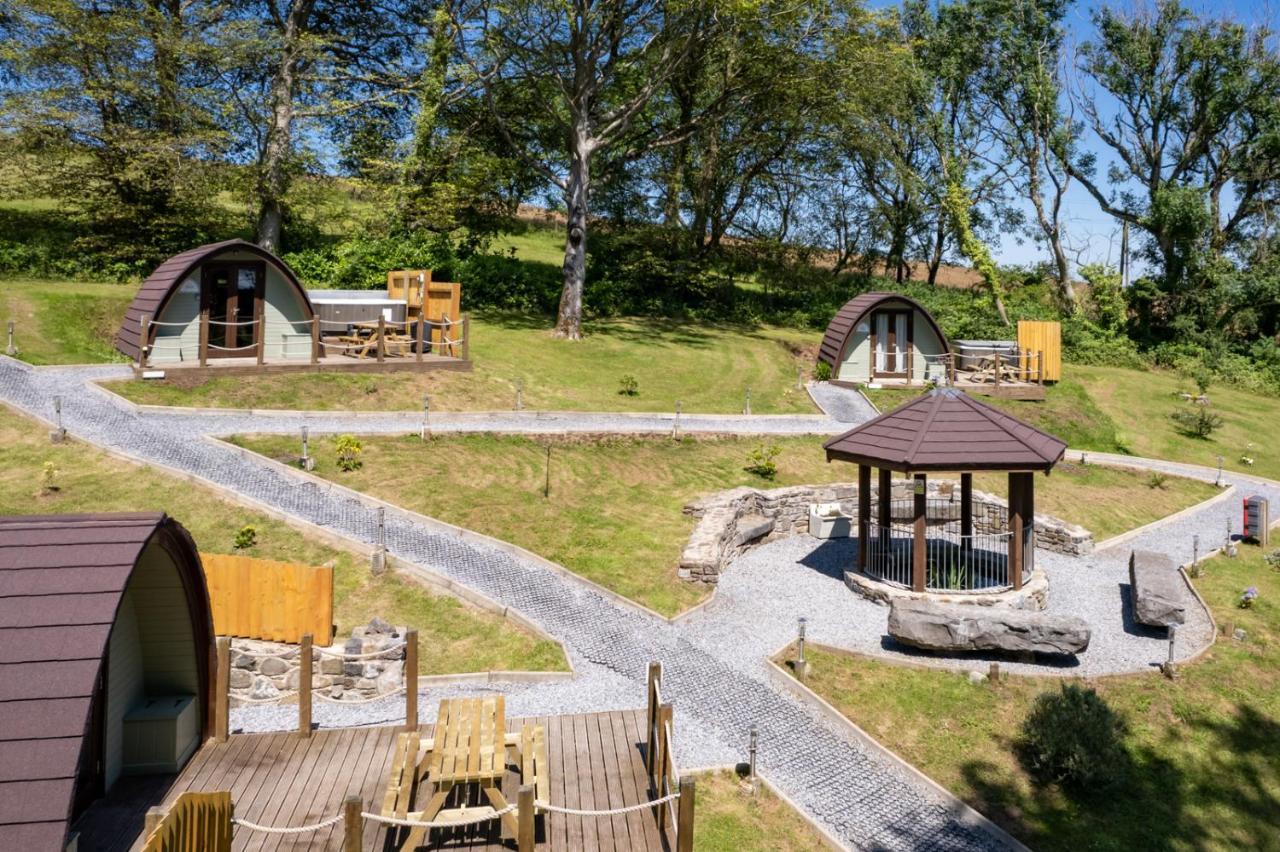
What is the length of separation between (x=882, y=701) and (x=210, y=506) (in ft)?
44.0

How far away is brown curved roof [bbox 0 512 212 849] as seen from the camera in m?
6.52

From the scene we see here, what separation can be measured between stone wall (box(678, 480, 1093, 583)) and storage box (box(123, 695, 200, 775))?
1033 cm

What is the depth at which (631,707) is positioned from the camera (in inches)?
502

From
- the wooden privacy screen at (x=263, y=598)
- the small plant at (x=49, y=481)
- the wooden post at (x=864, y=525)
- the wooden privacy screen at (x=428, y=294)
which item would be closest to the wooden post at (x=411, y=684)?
the wooden privacy screen at (x=263, y=598)

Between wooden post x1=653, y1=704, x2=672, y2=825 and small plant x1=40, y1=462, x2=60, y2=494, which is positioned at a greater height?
small plant x1=40, y1=462, x2=60, y2=494

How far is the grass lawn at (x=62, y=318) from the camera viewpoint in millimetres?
26969

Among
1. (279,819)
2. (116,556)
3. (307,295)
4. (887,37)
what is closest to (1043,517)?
(279,819)

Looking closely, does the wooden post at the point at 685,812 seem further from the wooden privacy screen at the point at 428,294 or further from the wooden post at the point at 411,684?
the wooden privacy screen at the point at 428,294

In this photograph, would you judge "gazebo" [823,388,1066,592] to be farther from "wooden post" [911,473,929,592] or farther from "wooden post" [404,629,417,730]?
"wooden post" [404,629,417,730]

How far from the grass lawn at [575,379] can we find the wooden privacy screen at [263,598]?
11.3 m

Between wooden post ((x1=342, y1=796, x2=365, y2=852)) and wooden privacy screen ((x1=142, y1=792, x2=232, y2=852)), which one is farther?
wooden post ((x1=342, y1=796, x2=365, y2=852))

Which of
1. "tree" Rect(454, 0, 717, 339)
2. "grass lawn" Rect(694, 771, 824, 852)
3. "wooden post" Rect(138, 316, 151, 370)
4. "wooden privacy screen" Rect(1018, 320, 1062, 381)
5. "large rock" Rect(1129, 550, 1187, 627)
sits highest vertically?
"tree" Rect(454, 0, 717, 339)

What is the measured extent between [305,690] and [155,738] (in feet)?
5.98

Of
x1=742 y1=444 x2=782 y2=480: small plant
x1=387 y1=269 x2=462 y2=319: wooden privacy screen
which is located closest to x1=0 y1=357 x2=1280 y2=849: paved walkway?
x1=742 y1=444 x2=782 y2=480: small plant
